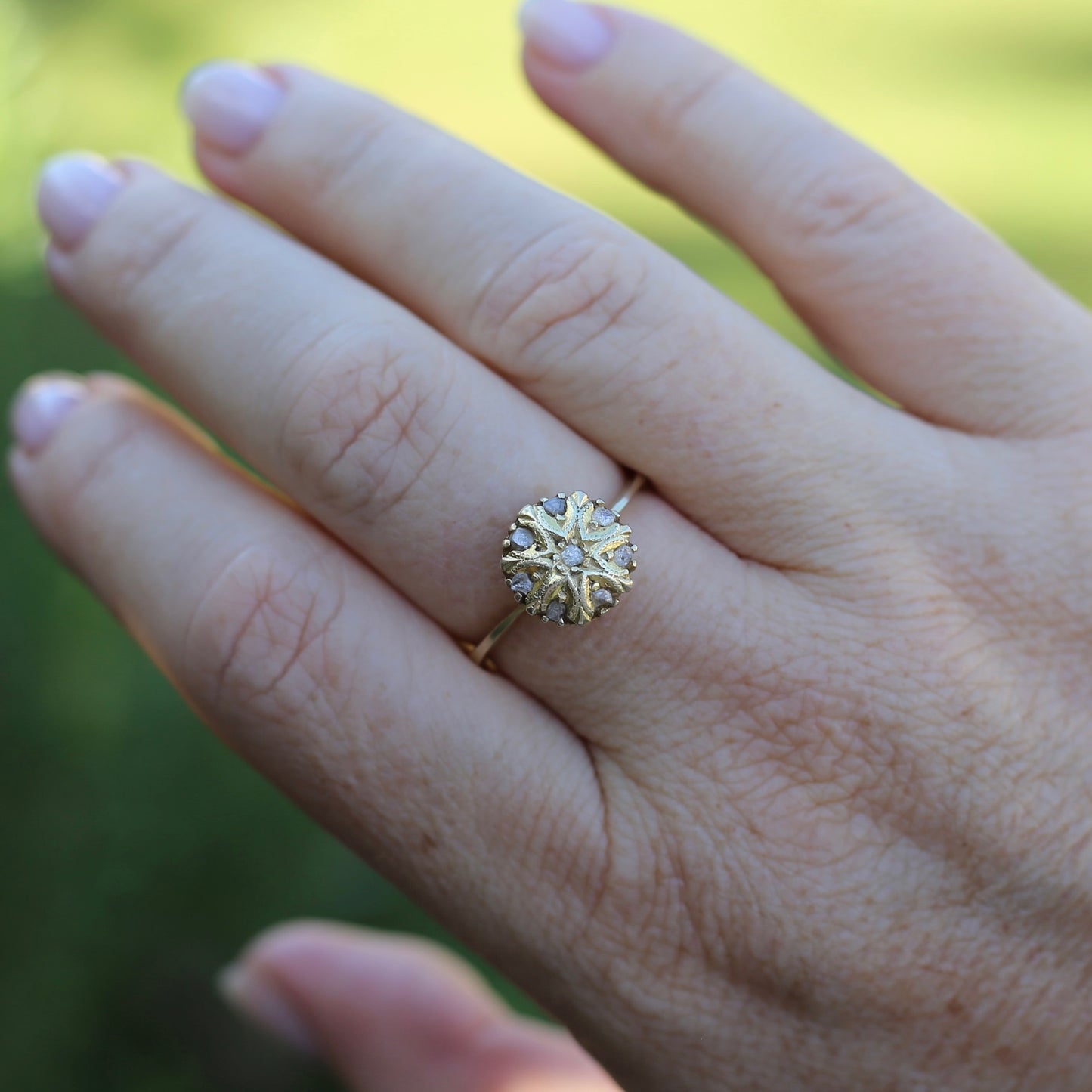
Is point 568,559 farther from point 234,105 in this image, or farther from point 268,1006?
point 268,1006

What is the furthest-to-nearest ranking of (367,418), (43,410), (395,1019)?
(395,1019) → (43,410) → (367,418)

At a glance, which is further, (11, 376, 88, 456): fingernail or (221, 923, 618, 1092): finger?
(221, 923, 618, 1092): finger

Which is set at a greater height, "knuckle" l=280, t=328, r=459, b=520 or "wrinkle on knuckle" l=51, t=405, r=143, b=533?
"knuckle" l=280, t=328, r=459, b=520

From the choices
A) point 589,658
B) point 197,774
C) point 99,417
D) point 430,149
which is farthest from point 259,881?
point 430,149

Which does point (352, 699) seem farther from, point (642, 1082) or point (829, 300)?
point (829, 300)

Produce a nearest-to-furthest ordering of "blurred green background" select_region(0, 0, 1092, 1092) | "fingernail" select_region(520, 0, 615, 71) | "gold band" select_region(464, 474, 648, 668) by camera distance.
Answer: "gold band" select_region(464, 474, 648, 668)
"fingernail" select_region(520, 0, 615, 71)
"blurred green background" select_region(0, 0, 1092, 1092)

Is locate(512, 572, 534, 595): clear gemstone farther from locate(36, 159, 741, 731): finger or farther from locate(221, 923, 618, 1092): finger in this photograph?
locate(221, 923, 618, 1092): finger

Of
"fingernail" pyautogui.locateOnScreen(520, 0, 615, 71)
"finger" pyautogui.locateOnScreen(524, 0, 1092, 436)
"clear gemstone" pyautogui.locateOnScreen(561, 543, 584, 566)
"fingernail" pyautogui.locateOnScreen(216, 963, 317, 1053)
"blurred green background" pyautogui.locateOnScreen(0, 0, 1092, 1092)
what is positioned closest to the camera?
"clear gemstone" pyautogui.locateOnScreen(561, 543, 584, 566)

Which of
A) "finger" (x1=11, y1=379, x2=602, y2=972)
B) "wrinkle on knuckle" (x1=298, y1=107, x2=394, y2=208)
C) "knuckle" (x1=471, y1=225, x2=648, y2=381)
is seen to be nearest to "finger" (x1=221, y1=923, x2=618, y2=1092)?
"finger" (x1=11, y1=379, x2=602, y2=972)

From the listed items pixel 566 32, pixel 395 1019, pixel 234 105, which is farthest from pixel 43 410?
pixel 395 1019
